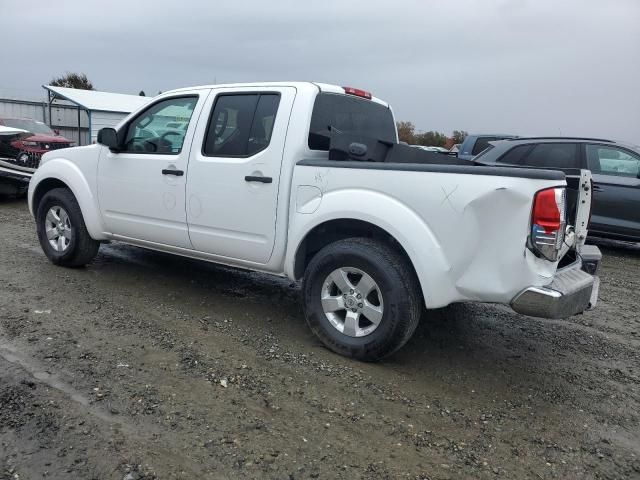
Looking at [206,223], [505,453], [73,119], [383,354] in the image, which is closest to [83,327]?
[206,223]

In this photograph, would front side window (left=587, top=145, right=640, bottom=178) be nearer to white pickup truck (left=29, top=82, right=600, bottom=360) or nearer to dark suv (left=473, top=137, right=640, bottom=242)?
dark suv (left=473, top=137, right=640, bottom=242)

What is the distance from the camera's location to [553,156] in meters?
8.46

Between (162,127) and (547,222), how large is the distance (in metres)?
3.49

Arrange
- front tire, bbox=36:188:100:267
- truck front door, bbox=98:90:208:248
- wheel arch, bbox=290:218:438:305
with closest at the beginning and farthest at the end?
wheel arch, bbox=290:218:438:305 → truck front door, bbox=98:90:208:248 → front tire, bbox=36:188:100:267

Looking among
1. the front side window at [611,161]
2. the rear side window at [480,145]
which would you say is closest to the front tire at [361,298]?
the front side window at [611,161]

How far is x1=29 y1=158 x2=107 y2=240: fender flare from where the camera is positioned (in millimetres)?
5332

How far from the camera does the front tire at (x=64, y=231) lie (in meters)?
5.50

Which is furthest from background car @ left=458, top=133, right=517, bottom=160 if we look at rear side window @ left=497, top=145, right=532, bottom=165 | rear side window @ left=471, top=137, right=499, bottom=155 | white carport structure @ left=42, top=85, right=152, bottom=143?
white carport structure @ left=42, top=85, right=152, bottom=143

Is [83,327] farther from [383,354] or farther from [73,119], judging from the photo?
[73,119]

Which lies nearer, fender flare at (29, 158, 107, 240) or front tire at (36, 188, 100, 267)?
fender flare at (29, 158, 107, 240)

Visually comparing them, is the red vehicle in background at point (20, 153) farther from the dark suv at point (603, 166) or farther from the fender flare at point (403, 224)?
the dark suv at point (603, 166)

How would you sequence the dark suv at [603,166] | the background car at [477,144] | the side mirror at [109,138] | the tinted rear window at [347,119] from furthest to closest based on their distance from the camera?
the background car at [477,144], the dark suv at [603,166], the side mirror at [109,138], the tinted rear window at [347,119]

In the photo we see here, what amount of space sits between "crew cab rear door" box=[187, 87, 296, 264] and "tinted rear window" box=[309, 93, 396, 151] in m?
0.25

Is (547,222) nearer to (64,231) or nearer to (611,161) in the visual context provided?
(64,231)
